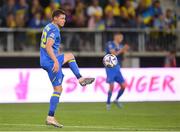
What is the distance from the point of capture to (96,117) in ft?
56.0

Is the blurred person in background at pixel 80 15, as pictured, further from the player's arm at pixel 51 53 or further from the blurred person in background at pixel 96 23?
the player's arm at pixel 51 53

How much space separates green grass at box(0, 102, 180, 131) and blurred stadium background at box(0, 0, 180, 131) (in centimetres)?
6

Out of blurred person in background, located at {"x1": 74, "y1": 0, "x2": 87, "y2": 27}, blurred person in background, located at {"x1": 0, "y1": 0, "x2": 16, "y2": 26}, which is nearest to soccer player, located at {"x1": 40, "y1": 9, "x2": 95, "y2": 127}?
blurred person in background, located at {"x1": 0, "y1": 0, "x2": 16, "y2": 26}

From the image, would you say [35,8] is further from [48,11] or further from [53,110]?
[53,110]

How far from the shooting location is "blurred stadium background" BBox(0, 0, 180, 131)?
22562 millimetres

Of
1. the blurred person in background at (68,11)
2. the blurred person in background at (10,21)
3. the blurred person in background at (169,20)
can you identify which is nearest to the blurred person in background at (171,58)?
the blurred person in background at (169,20)

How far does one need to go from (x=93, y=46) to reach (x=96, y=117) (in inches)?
418

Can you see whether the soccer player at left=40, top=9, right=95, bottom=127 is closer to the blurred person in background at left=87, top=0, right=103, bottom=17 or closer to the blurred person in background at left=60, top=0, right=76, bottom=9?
the blurred person in background at left=87, top=0, right=103, bottom=17

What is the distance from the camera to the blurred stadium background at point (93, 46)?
74.0 ft

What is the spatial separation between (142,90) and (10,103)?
445 centimetres

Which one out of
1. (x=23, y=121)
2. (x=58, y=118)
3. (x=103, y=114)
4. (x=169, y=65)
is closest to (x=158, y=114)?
(x=103, y=114)

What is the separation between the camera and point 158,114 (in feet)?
60.5

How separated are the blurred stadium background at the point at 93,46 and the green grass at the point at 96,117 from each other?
6 cm

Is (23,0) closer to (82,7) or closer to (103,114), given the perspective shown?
(82,7)
